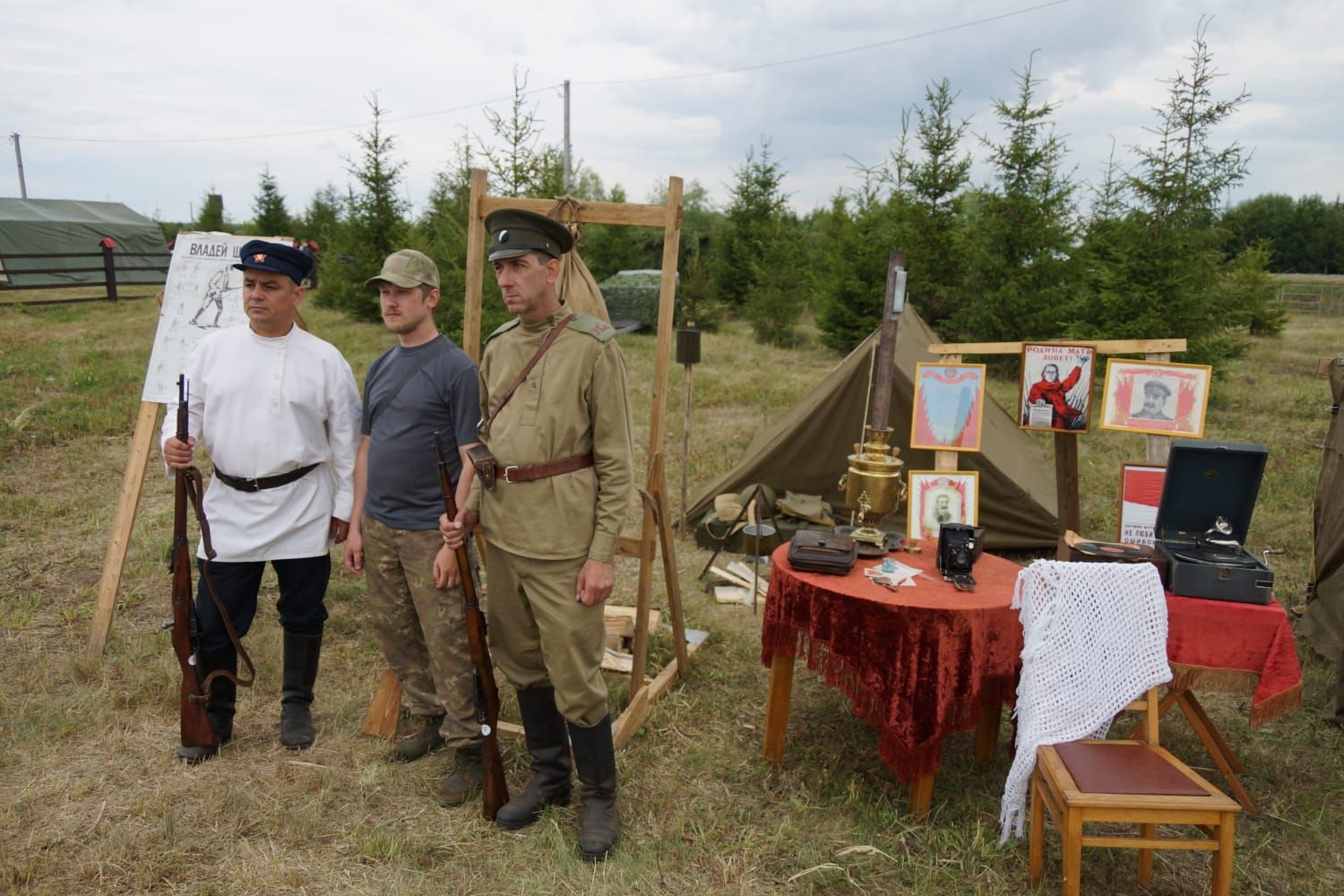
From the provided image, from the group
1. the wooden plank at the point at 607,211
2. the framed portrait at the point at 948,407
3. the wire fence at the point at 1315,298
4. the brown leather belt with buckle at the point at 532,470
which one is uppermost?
the wire fence at the point at 1315,298

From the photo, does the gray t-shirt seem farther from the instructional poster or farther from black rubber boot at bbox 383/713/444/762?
the instructional poster

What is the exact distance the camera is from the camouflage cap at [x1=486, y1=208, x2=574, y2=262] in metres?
2.39

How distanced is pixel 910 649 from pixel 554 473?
1238mm

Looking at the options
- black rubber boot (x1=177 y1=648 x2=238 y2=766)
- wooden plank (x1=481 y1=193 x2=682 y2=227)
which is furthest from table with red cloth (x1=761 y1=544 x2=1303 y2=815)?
black rubber boot (x1=177 y1=648 x2=238 y2=766)

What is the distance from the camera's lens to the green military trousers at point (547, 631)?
2.50 metres

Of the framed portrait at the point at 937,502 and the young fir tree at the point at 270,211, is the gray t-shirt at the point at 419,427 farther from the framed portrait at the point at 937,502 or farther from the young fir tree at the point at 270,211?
the young fir tree at the point at 270,211

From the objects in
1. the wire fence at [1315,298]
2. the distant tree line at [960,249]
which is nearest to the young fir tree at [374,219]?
the distant tree line at [960,249]

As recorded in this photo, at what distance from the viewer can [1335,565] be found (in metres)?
4.09

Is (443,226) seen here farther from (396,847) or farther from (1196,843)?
(1196,843)

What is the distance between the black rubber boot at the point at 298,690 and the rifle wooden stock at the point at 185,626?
0.25 m

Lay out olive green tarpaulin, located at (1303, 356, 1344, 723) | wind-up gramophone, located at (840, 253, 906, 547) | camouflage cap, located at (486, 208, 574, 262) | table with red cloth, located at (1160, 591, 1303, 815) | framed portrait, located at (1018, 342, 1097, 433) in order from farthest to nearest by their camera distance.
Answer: olive green tarpaulin, located at (1303, 356, 1344, 723), framed portrait, located at (1018, 342, 1097, 433), wind-up gramophone, located at (840, 253, 906, 547), table with red cloth, located at (1160, 591, 1303, 815), camouflage cap, located at (486, 208, 574, 262)

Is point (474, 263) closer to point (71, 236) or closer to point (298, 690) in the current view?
point (298, 690)

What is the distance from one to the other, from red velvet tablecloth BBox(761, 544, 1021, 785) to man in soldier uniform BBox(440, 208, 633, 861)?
78 centimetres

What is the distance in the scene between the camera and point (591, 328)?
8.27 ft
